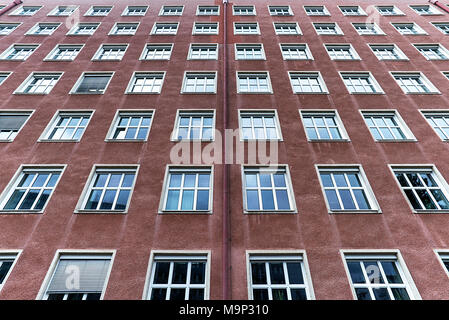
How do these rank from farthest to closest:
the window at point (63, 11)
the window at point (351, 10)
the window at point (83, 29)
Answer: the window at point (351, 10) < the window at point (63, 11) < the window at point (83, 29)

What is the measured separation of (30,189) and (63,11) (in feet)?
63.7

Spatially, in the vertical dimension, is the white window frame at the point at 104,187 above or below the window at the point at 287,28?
below

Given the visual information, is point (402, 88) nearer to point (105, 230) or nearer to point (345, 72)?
point (345, 72)

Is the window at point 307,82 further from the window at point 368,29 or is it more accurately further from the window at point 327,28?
the window at point 368,29

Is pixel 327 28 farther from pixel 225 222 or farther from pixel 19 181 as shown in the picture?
pixel 19 181

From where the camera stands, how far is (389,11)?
22.0 metres

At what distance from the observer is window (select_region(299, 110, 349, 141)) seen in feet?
39.0

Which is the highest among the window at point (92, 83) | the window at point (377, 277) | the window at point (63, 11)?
the window at point (63, 11)

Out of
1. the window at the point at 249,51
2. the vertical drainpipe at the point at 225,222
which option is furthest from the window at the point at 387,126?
the window at the point at 249,51

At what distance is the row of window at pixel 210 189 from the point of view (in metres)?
9.51

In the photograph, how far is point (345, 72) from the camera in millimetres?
15219

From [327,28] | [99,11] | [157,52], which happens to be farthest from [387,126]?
[99,11]

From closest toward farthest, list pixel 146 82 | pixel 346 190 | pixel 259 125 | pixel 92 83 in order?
pixel 346 190, pixel 259 125, pixel 92 83, pixel 146 82

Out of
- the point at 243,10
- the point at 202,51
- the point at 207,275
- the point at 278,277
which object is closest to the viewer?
the point at 207,275
